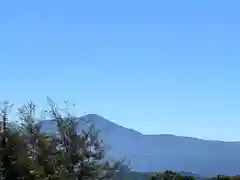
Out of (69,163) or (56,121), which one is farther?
(56,121)

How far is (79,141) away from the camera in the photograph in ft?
85.4

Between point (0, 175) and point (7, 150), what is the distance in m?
1.13

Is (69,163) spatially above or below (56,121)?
below

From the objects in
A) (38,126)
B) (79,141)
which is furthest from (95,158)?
(38,126)

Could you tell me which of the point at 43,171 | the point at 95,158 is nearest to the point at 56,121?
the point at 95,158

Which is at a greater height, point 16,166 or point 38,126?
point 38,126

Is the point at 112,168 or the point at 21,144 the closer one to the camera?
the point at 21,144

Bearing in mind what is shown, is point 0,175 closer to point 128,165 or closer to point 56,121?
point 56,121

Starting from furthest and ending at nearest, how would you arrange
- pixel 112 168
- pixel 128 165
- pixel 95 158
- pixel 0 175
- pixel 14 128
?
pixel 128 165 → pixel 112 168 → pixel 95 158 → pixel 14 128 → pixel 0 175

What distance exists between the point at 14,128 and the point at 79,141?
306 centimetres

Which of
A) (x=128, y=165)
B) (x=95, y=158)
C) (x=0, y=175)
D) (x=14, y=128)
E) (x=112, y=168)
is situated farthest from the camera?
(x=128, y=165)

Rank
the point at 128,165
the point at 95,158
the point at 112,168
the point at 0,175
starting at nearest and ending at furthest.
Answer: the point at 0,175
the point at 95,158
the point at 112,168
the point at 128,165

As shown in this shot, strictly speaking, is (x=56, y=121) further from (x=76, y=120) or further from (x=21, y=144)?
(x=21, y=144)

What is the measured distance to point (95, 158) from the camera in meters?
26.9
